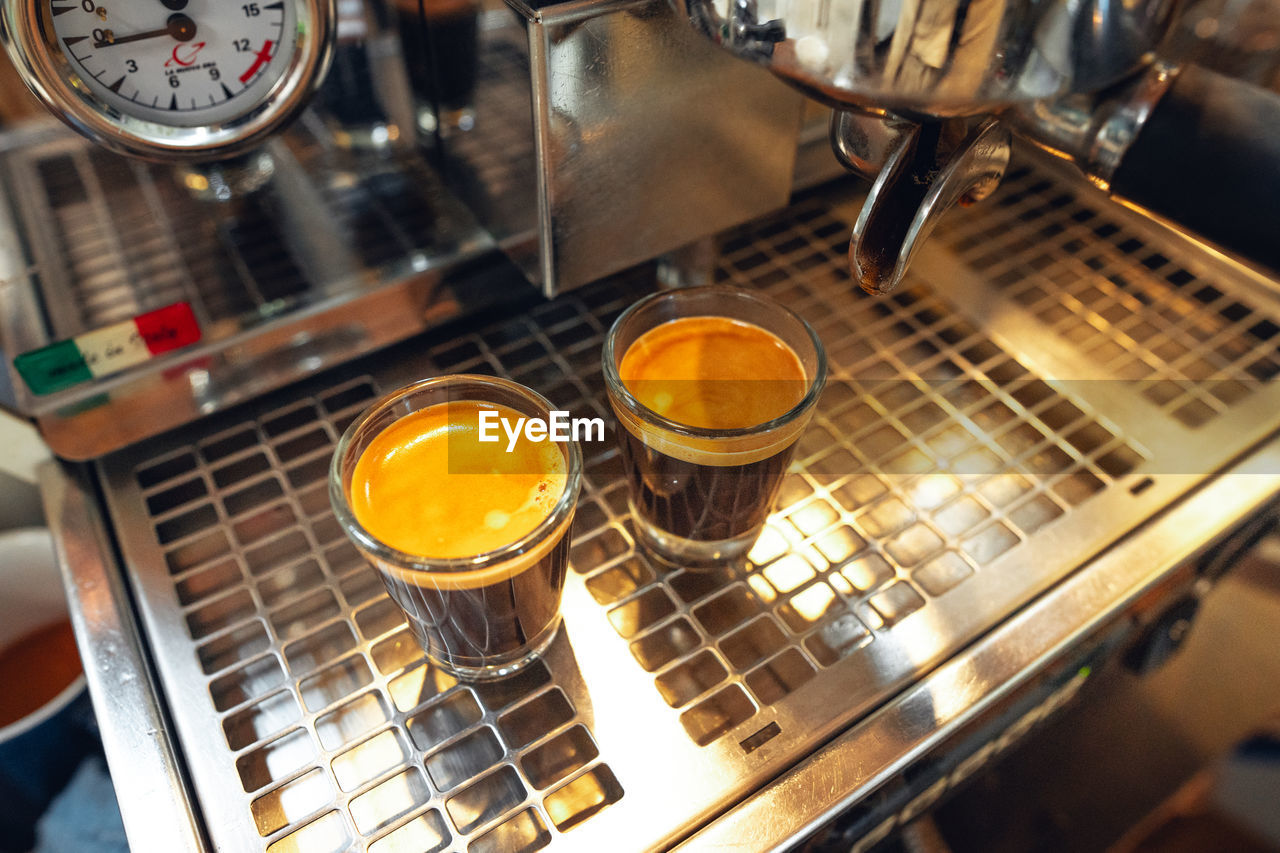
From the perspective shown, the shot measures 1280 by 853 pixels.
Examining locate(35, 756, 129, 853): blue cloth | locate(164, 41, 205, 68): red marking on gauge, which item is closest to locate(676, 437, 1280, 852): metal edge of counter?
locate(164, 41, 205, 68): red marking on gauge

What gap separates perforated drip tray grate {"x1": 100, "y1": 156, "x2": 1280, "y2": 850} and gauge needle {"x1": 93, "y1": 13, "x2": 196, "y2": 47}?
244 millimetres

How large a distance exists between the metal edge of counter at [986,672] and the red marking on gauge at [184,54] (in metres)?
0.50

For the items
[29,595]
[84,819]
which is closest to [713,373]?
[29,595]

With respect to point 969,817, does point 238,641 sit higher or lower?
higher

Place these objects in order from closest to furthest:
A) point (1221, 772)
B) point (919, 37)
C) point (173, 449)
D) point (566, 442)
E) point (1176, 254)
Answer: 1. point (919, 37)
2. point (566, 442)
3. point (173, 449)
4. point (1176, 254)
5. point (1221, 772)

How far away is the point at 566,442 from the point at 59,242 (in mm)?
454

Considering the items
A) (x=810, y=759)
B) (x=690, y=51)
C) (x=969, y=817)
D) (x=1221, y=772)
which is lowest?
(x=1221, y=772)

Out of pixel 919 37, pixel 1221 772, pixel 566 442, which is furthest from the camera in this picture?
pixel 1221 772

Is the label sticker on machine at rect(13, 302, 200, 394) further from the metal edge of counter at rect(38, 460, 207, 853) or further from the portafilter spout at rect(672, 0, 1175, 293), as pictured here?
the portafilter spout at rect(672, 0, 1175, 293)

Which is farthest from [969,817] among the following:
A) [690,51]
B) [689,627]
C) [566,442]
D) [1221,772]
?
[690,51]

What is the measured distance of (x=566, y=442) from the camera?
485 millimetres

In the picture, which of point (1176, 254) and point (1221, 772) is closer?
point (1176, 254)

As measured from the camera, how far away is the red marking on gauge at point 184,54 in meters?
0.51

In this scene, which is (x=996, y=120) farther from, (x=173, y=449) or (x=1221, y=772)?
(x=1221, y=772)
